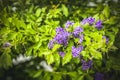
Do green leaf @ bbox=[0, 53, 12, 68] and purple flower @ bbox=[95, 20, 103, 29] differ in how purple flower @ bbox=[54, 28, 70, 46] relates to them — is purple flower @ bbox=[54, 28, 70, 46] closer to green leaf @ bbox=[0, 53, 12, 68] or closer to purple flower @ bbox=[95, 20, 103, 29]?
purple flower @ bbox=[95, 20, 103, 29]

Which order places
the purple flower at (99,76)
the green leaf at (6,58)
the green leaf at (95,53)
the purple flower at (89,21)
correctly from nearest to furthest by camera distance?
the green leaf at (95,53), the purple flower at (89,21), the green leaf at (6,58), the purple flower at (99,76)

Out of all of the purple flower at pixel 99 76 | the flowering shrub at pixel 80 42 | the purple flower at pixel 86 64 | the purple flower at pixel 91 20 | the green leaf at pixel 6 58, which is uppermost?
the purple flower at pixel 91 20

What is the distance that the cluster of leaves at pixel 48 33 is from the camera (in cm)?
242

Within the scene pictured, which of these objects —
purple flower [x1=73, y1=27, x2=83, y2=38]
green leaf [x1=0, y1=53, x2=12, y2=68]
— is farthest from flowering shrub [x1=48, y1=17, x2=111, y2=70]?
green leaf [x1=0, y1=53, x2=12, y2=68]

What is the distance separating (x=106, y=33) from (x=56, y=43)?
47 cm

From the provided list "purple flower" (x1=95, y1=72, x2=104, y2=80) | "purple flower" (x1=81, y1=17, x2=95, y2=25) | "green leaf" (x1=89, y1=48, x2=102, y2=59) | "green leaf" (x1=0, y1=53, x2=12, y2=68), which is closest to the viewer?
"green leaf" (x1=89, y1=48, x2=102, y2=59)

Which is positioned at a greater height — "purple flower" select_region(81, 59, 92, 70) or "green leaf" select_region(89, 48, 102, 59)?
"green leaf" select_region(89, 48, 102, 59)

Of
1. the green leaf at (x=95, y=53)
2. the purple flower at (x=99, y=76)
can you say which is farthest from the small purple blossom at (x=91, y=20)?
the purple flower at (x=99, y=76)

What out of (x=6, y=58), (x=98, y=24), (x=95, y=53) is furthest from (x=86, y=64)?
(x=6, y=58)

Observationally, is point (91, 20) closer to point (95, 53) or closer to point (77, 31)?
point (77, 31)

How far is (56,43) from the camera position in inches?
95.1

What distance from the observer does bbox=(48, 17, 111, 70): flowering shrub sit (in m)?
2.37

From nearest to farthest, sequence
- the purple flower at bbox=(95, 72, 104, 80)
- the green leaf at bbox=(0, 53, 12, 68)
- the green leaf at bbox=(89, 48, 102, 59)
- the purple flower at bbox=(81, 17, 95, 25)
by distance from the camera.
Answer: the green leaf at bbox=(89, 48, 102, 59), the purple flower at bbox=(81, 17, 95, 25), the green leaf at bbox=(0, 53, 12, 68), the purple flower at bbox=(95, 72, 104, 80)

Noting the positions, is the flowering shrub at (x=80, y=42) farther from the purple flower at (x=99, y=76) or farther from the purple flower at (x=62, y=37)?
the purple flower at (x=99, y=76)
